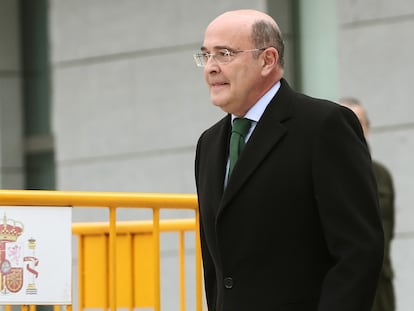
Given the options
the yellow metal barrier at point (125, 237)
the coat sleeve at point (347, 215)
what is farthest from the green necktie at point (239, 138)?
the yellow metal barrier at point (125, 237)

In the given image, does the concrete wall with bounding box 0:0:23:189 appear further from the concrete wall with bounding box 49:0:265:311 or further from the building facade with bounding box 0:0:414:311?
the concrete wall with bounding box 49:0:265:311

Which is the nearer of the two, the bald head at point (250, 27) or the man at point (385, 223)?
the bald head at point (250, 27)

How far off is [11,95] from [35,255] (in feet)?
25.8

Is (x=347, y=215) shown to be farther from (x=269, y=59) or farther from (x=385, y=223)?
(x=385, y=223)

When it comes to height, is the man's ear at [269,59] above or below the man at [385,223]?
above

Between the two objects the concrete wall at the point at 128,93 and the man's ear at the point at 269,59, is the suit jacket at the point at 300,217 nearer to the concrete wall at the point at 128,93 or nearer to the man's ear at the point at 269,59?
the man's ear at the point at 269,59

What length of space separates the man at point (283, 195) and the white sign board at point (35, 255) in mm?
1111

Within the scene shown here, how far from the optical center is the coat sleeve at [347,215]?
445 cm

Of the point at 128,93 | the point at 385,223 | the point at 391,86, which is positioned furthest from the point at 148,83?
the point at 385,223

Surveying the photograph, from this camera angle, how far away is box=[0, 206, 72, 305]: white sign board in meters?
5.62

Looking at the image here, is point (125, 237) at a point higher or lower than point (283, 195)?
lower

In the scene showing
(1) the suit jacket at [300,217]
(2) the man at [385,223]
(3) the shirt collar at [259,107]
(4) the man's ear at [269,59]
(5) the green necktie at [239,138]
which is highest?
(4) the man's ear at [269,59]

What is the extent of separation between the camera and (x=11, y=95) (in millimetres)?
13375

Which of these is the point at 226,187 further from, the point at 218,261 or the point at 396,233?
the point at 396,233
